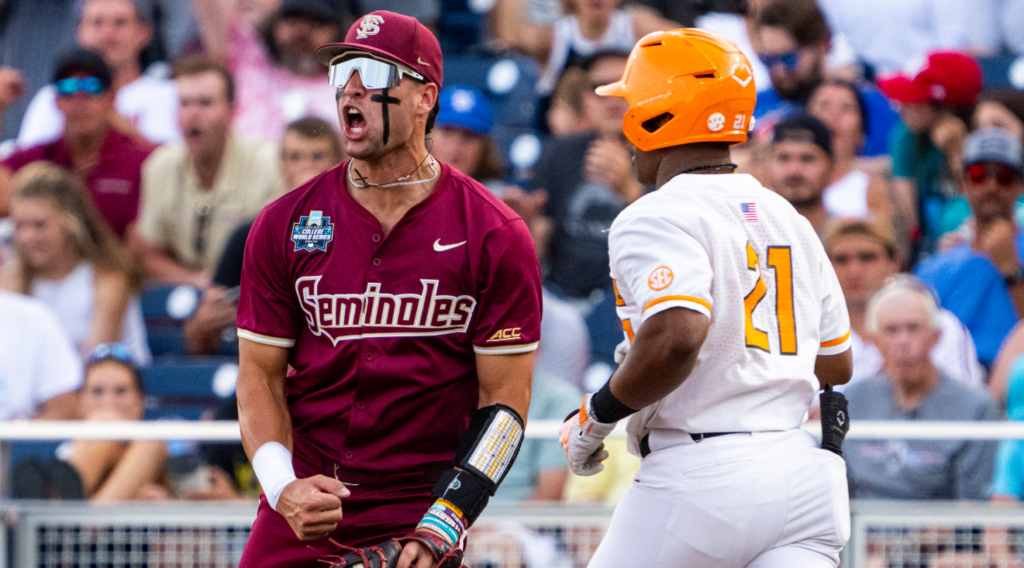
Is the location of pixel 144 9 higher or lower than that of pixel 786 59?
higher

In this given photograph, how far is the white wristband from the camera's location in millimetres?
2957

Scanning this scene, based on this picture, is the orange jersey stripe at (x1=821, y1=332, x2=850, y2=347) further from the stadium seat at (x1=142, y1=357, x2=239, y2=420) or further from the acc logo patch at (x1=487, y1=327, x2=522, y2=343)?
the stadium seat at (x1=142, y1=357, x2=239, y2=420)

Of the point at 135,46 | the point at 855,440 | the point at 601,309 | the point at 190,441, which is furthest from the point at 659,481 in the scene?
the point at 135,46

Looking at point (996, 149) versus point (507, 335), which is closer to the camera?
point (507, 335)

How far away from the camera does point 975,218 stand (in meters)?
6.73

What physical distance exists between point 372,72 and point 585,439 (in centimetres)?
107

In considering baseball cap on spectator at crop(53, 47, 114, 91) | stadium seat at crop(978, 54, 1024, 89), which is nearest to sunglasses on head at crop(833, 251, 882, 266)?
stadium seat at crop(978, 54, 1024, 89)

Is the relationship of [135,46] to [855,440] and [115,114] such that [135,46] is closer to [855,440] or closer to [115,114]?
[115,114]

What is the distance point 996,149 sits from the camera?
21.9 ft

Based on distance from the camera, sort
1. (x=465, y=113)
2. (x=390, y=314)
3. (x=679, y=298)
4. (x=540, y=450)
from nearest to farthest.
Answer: (x=679, y=298), (x=390, y=314), (x=540, y=450), (x=465, y=113)

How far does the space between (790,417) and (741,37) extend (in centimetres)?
586

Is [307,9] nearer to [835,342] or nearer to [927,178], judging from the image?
[927,178]

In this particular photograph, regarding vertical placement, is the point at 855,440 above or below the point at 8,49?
below

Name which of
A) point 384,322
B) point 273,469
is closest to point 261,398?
point 273,469
